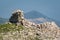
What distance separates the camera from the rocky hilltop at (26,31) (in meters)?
40.5

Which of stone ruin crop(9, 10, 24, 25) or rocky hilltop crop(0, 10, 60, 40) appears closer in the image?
rocky hilltop crop(0, 10, 60, 40)

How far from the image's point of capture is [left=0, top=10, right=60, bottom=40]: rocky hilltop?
4053cm

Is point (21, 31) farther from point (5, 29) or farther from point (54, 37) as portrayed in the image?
point (54, 37)

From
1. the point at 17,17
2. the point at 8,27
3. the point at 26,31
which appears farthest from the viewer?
the point at 17,17

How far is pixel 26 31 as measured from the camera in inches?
1683

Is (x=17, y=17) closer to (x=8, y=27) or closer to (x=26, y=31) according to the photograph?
(x=8, y=27)

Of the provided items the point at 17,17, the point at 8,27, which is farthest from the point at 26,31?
the point at 17,17

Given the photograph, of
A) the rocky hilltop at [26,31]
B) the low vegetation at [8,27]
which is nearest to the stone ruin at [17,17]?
the rocky hilltop at [26,31]

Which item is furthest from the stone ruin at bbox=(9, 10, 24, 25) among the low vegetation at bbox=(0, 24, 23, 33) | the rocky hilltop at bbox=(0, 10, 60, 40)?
the low vegetation at bbox=(0, 24, 23, 33)

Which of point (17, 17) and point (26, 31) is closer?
point (26, 31)

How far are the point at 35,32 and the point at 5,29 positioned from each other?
448cm

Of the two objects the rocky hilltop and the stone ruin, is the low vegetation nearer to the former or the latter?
the rocky hilltop

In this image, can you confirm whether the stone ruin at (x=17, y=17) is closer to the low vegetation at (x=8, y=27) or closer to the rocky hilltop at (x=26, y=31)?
the rocky hilltop at (x=26, y=31)

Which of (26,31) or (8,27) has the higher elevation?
(8,27)
